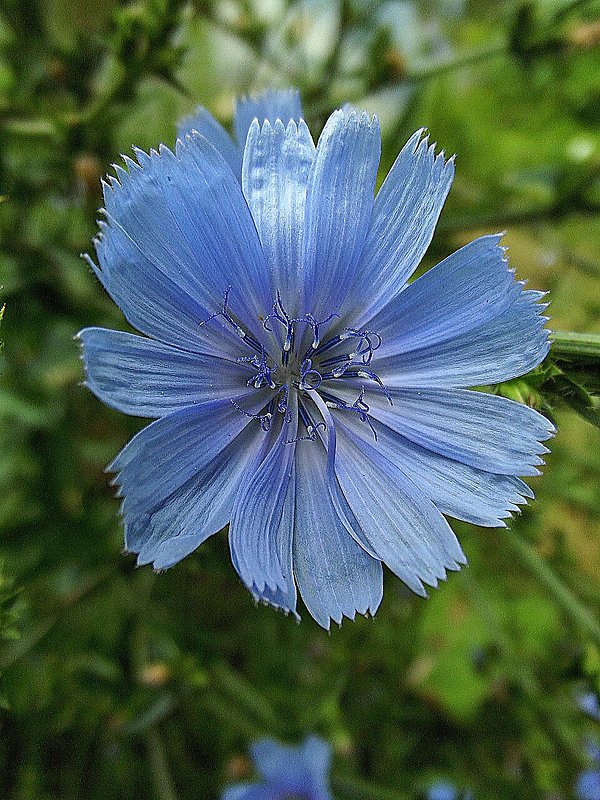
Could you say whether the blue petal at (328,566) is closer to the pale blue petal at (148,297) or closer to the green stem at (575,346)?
the pale blue petal at (148,297)

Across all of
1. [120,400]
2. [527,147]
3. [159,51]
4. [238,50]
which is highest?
[238,50]

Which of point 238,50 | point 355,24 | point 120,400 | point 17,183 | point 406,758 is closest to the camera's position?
point 120,400

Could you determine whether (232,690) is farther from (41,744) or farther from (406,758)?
(406,758)

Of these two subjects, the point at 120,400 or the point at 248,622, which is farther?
the point at 248,622

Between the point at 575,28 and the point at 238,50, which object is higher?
the point at 238,50

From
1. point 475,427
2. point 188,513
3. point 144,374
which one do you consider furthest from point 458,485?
point 144,374

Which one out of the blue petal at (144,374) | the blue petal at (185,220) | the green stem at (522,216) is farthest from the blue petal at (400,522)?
the green stem at (522,216)

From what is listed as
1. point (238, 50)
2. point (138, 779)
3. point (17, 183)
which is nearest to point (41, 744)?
point (138, 779)

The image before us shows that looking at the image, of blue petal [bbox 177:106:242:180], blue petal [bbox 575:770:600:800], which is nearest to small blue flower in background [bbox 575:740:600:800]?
blue petal [bbox 575:770:600:800]
